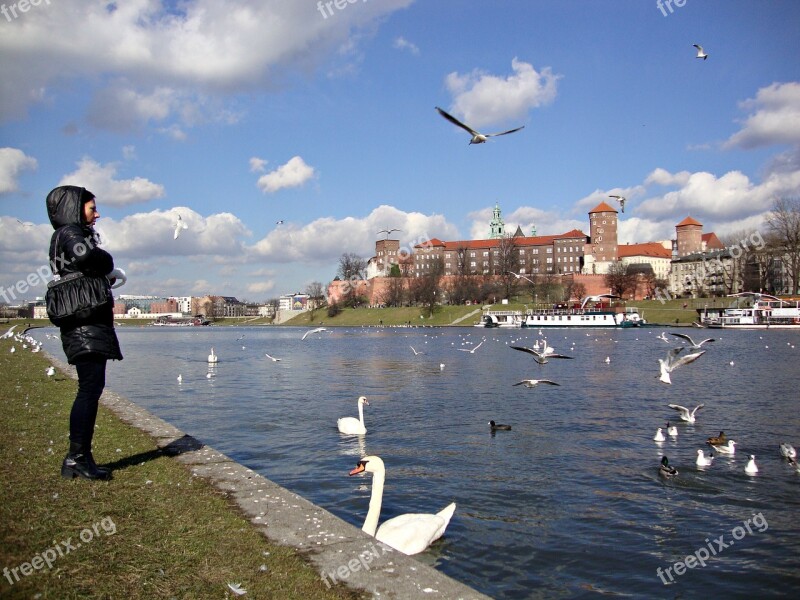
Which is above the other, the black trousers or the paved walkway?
the black trousers

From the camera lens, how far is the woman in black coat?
7.16 meters

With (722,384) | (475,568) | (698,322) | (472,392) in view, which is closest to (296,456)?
(475,568)

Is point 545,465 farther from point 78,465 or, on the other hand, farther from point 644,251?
point 644,251

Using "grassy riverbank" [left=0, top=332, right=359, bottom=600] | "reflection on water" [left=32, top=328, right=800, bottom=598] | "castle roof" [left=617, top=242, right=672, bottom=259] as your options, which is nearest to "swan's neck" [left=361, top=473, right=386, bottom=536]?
"reflection on water" [left=32, top=328, right=800, bottom=598]

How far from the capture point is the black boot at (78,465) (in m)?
7.31

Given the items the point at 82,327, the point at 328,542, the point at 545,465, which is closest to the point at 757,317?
the point at 545,465

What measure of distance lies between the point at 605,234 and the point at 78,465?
621 ft

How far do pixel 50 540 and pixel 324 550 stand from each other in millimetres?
2323

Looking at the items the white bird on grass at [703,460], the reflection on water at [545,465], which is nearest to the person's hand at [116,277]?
the reflection on water at [545,465]

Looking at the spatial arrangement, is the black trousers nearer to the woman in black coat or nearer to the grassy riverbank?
the woman in black coat

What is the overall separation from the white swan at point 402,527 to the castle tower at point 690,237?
683 feet

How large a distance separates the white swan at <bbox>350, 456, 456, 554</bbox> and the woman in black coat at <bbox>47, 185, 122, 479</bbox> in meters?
3.26

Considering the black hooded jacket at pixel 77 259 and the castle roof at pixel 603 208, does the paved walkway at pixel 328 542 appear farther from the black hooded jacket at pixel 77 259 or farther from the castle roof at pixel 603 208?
the castle roof at pixel 603 208

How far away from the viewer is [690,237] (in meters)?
198
